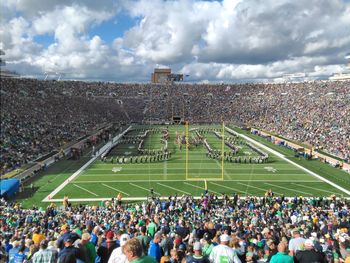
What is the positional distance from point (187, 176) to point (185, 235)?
16094mm

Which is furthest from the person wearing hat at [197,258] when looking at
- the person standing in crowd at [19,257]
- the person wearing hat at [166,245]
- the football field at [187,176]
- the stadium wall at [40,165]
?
the stadium wall at [40,165]

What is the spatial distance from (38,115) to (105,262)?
117ft

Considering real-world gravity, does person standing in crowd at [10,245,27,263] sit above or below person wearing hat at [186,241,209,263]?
below

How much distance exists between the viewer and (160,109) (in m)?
68.1

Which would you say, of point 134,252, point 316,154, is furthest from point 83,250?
point 316,154

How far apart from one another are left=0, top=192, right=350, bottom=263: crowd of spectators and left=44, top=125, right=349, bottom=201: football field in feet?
10.4

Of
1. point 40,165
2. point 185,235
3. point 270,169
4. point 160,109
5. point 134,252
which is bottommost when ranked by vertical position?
point 270,169

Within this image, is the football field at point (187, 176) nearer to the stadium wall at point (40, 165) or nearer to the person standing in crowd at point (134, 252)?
the stadium wall at point (40, 165)

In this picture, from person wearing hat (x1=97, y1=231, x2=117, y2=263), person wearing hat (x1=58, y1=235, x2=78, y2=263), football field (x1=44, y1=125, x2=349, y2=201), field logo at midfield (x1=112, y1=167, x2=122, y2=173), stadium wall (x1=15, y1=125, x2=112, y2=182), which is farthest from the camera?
field logo at midfield (x1=112, y1=167, x2=122, y2=173)

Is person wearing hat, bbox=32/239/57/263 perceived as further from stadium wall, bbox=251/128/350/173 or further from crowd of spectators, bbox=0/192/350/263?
stadium wall, bbox=251/128/350/173

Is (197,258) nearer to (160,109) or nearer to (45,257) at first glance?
(45,257)

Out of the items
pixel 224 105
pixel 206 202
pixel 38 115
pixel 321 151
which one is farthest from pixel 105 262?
pixel 224 105

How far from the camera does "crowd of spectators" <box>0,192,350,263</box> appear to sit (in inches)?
192

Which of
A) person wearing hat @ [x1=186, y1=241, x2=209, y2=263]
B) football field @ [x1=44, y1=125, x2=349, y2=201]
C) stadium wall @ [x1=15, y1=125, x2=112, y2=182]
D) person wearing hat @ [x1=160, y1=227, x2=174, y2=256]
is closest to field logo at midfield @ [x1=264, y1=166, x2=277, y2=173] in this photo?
football field @ [x1=44, y1=125, x2=349, y2=201]
